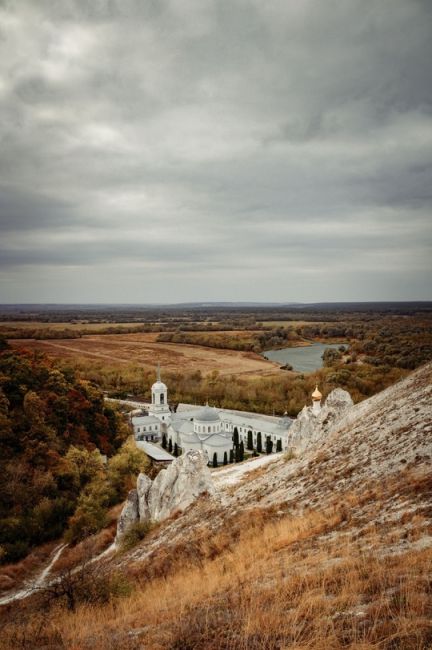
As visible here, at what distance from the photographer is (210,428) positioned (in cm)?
5188

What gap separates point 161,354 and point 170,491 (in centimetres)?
9008

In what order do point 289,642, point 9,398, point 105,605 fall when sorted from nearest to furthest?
point 289,642, point 105,605, point 9,398

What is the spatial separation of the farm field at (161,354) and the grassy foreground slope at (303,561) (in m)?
70.1

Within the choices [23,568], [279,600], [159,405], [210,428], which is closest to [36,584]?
[23,568]

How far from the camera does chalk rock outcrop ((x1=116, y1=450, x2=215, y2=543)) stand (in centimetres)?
1488

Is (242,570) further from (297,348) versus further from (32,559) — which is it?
(297,348)

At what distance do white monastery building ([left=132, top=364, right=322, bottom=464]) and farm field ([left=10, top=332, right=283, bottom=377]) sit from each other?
2555cm

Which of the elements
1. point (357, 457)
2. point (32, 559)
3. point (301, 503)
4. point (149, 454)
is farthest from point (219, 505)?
point (149, 454)

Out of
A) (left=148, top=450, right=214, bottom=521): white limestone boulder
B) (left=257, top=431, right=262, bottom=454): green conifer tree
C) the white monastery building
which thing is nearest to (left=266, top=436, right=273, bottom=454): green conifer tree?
the white monastery building

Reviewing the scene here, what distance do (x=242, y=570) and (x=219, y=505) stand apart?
5081 millimetres

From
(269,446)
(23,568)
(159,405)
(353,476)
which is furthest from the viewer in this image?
(159,405)

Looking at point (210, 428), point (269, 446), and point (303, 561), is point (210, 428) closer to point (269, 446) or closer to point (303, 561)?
point (269, 446)

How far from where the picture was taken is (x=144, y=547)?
13188 millimetres

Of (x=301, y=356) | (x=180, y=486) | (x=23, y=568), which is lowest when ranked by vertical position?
(x=23, y=568)
